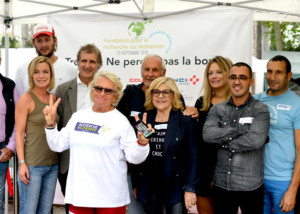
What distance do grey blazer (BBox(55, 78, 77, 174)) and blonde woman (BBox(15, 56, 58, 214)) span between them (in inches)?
2.8

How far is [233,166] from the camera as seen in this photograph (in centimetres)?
243

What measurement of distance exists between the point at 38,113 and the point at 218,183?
1.56 meters

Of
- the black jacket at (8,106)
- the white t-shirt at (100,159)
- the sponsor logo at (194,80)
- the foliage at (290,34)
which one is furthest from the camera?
the foliage at (290,34)

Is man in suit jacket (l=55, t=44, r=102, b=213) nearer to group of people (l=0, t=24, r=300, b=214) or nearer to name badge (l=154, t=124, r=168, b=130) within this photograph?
group of people (l=0, t=24, r=300, b=214)

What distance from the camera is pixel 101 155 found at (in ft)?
7.47

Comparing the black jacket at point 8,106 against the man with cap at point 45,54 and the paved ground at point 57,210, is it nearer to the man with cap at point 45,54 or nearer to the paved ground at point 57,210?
the man with cap at point 45,54

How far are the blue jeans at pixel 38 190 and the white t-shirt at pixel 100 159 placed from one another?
0.50 m

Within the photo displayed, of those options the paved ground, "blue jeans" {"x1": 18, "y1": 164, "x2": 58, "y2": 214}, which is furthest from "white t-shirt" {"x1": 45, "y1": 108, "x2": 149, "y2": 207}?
the paved ground

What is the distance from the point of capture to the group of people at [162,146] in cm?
230

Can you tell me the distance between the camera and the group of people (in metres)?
2.30

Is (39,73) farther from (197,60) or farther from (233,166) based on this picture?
(197,60)

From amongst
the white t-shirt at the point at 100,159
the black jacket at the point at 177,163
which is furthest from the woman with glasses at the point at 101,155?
the black jacket at the point at 177,163

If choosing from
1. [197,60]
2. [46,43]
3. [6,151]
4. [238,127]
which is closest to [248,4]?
[197,60]

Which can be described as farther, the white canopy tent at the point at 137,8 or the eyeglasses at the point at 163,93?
the white canopy tent at the point at 137,8
